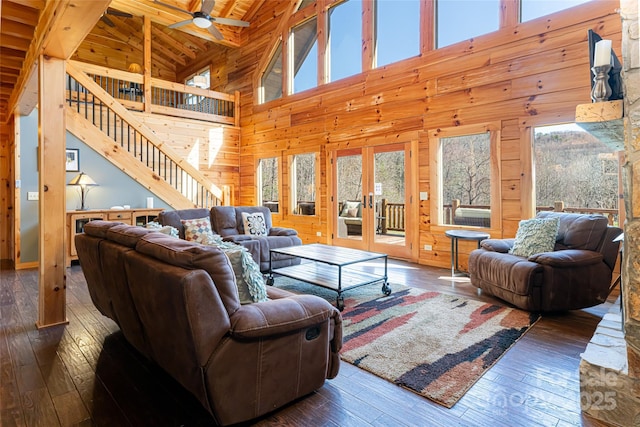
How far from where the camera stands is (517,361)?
7.77ft

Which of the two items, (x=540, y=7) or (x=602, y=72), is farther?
(x=540, y=7)

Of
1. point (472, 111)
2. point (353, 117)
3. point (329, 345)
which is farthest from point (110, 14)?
point (329, 345)

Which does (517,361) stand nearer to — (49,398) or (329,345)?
(329,345)

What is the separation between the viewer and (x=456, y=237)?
14.9ft

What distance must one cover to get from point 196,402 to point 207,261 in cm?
88

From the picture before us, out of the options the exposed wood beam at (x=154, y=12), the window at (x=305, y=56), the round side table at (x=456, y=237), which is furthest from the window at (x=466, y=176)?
the exposed wood beam at (x=154, y=12)

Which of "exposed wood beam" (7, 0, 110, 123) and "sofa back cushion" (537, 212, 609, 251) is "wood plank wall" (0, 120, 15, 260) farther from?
"sofa back cushion" (537, 212, 609, 251)

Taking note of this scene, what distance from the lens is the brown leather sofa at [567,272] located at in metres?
3.17

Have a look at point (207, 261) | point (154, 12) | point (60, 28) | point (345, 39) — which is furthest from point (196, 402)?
point (154, 12)

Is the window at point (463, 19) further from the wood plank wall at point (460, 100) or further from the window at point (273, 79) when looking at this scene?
the window at point (273, 79)

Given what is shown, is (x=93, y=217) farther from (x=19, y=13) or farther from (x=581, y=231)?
(x=581, y=231)

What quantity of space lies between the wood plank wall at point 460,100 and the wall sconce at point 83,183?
3.67 metres

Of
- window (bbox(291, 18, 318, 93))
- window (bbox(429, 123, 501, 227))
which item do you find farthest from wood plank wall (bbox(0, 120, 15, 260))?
window (bbox(429, 123, 501, 227))

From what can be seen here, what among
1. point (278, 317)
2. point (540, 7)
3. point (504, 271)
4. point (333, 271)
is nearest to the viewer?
point (278, 317)
